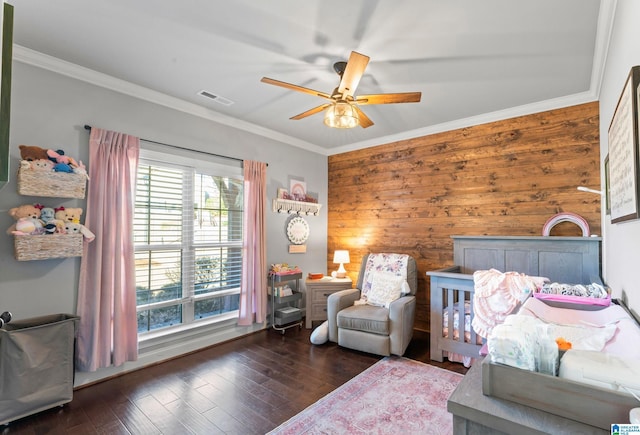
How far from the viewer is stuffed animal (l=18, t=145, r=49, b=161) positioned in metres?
2.32

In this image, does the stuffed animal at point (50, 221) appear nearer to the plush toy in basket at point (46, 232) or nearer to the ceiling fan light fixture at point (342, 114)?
the plush toy in basket at point (46, 232)

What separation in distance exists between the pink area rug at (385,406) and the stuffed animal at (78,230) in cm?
208

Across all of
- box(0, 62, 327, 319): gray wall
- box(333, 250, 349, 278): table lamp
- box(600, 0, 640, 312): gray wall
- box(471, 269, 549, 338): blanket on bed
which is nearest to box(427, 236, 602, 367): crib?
box(471, 269, 549, 338): blanket on bed

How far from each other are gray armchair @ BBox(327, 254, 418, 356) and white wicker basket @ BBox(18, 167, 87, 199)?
8.59 feet

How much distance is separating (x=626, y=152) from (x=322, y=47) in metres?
1.91

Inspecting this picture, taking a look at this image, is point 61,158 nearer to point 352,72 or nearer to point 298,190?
point 352,72

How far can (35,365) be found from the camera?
220 cm

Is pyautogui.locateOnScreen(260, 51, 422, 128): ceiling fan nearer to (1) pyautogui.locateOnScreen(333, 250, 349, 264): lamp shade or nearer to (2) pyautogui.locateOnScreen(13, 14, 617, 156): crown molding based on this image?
(2) pyautogui.locateOnScreen(13, 14, 617, 156): crown molding

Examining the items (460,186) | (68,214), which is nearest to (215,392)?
(68,214)

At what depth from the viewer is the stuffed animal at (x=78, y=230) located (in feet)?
8.11

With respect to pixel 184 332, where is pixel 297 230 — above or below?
above

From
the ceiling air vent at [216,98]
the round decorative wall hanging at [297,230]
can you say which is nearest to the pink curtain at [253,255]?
the round decorative wall hanging at [297,230]

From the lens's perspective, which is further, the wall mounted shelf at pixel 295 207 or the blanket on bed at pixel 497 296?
the wall mounted shelf at pixel 295 207

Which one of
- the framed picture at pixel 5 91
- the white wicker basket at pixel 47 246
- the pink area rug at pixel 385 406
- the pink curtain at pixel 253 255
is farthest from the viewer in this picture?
the pink curtain at pixel 253 255
